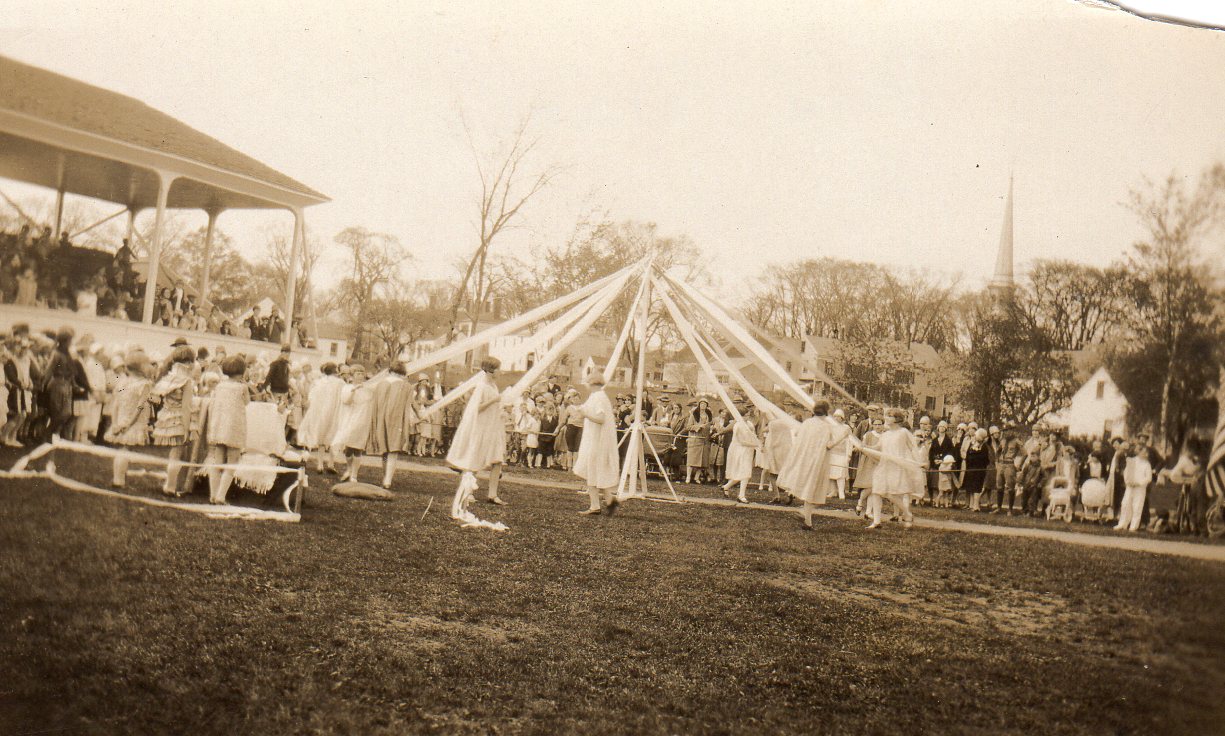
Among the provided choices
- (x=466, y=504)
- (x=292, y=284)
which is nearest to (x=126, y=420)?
(x=292, y=284)

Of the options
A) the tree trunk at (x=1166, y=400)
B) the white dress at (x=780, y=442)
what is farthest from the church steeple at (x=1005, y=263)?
the white dress at (x=780, y=442)

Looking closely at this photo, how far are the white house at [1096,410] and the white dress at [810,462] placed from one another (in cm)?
74

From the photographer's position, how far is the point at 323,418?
304 centimetres

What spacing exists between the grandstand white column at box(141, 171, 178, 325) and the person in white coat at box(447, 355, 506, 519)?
3.78 feet

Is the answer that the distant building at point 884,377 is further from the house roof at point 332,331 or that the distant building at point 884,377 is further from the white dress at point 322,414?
the white dress at point 322,414

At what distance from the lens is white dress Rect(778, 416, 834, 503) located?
284 centimetres

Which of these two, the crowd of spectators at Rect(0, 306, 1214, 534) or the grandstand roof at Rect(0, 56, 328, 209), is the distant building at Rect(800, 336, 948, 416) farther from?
the grandstand roof at Rect(0, 56, 328, 209)

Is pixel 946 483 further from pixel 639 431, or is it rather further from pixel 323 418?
pixel 323 418

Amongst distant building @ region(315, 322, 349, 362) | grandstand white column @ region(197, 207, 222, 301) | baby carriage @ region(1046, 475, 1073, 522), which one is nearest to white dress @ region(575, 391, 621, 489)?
distant building @ region(315, 322, 349, 362)

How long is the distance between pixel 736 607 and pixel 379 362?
152cm

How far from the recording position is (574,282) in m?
2.84

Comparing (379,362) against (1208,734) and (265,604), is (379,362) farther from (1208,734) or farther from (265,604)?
(1208,734)

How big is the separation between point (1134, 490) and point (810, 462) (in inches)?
40.6

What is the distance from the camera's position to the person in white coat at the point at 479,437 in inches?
118
